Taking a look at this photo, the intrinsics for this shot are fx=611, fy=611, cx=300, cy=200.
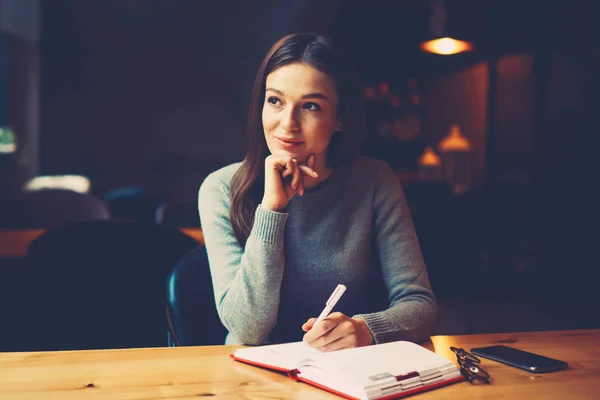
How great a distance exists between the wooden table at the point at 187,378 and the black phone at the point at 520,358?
0.01 meters

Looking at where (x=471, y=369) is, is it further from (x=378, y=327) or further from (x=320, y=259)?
(x=320, y=259)

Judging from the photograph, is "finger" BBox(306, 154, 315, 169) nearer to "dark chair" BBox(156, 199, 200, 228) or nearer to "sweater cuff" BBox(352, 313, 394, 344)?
"sweater cuff" BBox(352, 313, 394, 344)

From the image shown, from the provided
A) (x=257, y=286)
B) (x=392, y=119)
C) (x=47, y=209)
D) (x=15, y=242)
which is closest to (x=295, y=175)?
(x=257, y=286)

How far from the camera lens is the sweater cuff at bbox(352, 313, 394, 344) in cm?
127

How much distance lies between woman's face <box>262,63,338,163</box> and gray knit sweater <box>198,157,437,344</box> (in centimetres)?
16

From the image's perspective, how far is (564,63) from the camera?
602cm

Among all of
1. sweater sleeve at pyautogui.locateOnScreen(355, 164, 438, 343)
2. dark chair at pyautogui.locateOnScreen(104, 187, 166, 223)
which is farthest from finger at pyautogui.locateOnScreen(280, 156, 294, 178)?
dark chair at pyautogui.locateOnScreen(104, 187, 166, 223)

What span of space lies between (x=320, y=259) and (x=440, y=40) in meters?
1.18

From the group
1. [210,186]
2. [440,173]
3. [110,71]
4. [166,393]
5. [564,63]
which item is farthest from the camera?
[110,71]

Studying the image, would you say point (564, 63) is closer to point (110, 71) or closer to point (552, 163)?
point (552, 163)

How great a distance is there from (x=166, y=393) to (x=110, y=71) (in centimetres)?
978

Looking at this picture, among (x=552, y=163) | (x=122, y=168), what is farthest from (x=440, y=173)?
(x=122, y=168)

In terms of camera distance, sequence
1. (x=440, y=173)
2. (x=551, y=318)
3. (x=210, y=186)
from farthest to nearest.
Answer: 1. (x=440, y=173)
2. (x=551, y=318)
3. (x=210, y=186)

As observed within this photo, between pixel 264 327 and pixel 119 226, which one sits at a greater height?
pixel 119 226
